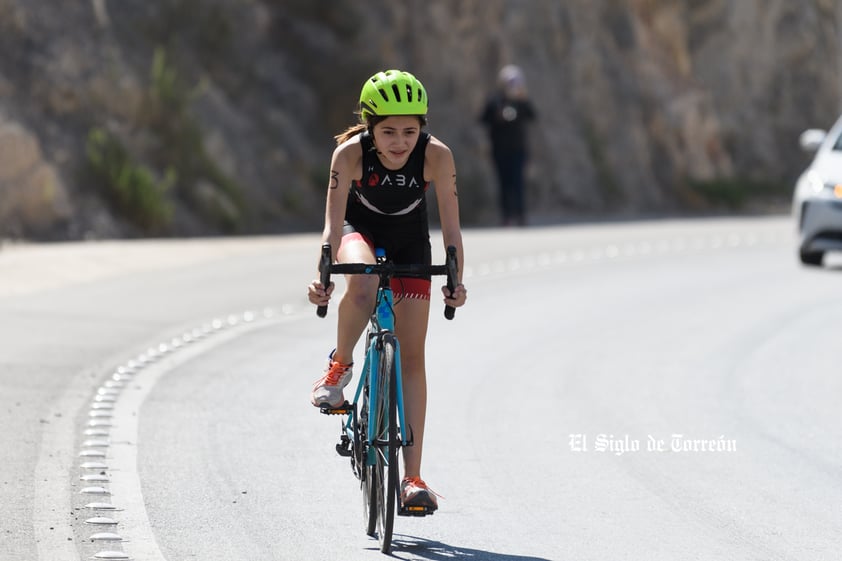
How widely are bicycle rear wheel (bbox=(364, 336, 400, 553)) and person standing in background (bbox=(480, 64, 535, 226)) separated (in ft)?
65.3

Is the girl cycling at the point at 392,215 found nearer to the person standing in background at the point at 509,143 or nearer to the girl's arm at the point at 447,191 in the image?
the girl's arm at the point at 447,191

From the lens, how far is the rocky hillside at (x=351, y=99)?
23.7 metres

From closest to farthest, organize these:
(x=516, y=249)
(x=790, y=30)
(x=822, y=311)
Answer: (x=822, y=311) < (x=516, y=249) < (x=790, y=30)

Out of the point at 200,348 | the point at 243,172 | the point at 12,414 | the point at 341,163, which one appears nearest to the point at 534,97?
the point at 243,172

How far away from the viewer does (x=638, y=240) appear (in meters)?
24.9

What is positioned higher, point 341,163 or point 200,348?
point 341,163

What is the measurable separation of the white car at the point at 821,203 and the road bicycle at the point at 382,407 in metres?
12.4

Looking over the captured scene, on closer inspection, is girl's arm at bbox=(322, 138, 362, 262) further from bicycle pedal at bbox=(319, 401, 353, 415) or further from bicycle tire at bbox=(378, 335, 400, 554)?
bicycle pedal at bbox=(319, 401, 353, 415)

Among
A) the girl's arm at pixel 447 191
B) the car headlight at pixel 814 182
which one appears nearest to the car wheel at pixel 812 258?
the car headlight at pixel 814 182

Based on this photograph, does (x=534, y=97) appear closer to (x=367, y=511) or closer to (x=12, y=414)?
(x=12, y=414)

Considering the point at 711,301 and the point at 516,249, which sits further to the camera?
the point at 516,249

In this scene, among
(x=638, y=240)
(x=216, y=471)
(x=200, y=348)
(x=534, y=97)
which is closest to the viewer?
(x=216, y=471)

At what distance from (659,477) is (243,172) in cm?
1832

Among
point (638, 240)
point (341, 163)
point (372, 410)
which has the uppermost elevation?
point (341, 163)
